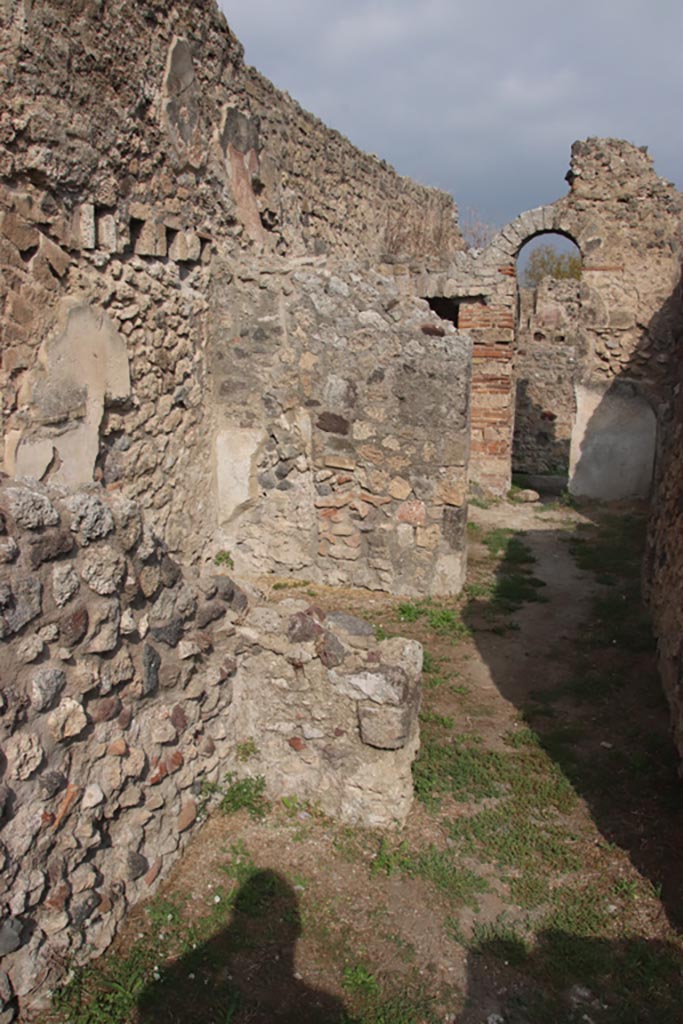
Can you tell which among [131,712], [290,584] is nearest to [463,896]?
[131,712]

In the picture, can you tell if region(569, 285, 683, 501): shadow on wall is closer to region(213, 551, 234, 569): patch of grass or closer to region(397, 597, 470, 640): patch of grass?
region(397, 597, 470, 640): patch of grass

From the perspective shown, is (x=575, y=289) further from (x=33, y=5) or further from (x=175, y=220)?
(x=33, y=5)

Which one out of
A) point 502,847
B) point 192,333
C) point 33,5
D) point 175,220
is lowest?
point 502,847

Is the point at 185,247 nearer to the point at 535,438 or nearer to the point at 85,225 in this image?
the point at 85,225

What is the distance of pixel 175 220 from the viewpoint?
525cm

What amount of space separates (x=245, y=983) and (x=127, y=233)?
4.22 metres

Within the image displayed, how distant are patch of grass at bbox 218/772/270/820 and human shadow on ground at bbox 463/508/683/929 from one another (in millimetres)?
1556

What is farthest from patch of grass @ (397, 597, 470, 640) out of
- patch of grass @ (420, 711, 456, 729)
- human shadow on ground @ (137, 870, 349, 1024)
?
human shadow on ground @ (137, 870, 349, 1024)

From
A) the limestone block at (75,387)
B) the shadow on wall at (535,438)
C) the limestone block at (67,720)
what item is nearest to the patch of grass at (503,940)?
the limestone block at (67,720)

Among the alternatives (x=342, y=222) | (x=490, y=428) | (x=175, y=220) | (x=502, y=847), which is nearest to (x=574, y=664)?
(x=502, y=847)

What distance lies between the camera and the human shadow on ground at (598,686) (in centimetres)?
339

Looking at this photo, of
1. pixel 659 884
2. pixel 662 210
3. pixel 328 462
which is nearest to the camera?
pixel 659 884

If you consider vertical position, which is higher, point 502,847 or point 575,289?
point 575,289

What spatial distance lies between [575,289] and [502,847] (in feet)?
52.9
